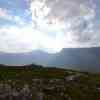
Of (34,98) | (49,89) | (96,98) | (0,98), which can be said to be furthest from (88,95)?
(0,98)

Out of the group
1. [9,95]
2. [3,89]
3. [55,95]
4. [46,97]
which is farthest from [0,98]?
[55,95]

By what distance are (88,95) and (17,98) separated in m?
20.5

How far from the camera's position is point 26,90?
42.5 m

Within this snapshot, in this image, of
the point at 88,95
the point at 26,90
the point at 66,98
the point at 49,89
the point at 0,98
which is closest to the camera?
the point at 0,98

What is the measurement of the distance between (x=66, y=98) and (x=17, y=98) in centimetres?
1068

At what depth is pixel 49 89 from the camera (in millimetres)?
51281

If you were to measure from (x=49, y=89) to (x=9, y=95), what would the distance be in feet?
44.6

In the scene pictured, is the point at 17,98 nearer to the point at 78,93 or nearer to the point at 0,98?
the point at 0,98

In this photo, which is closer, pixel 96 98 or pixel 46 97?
pixel 46 97

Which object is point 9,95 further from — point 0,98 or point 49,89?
point 49,89

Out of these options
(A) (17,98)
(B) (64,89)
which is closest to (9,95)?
(A) (17,98)

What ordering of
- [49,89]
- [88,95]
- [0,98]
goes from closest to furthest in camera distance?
[0,98] < [49,89] < [88,95]

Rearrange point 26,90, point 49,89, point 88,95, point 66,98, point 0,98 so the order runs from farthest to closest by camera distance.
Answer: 1. point 88,95
2. point 49,89
3. point 66,98
4. point 26,90
5. point 0,98

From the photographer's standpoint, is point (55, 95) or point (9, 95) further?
point (55, 95)
